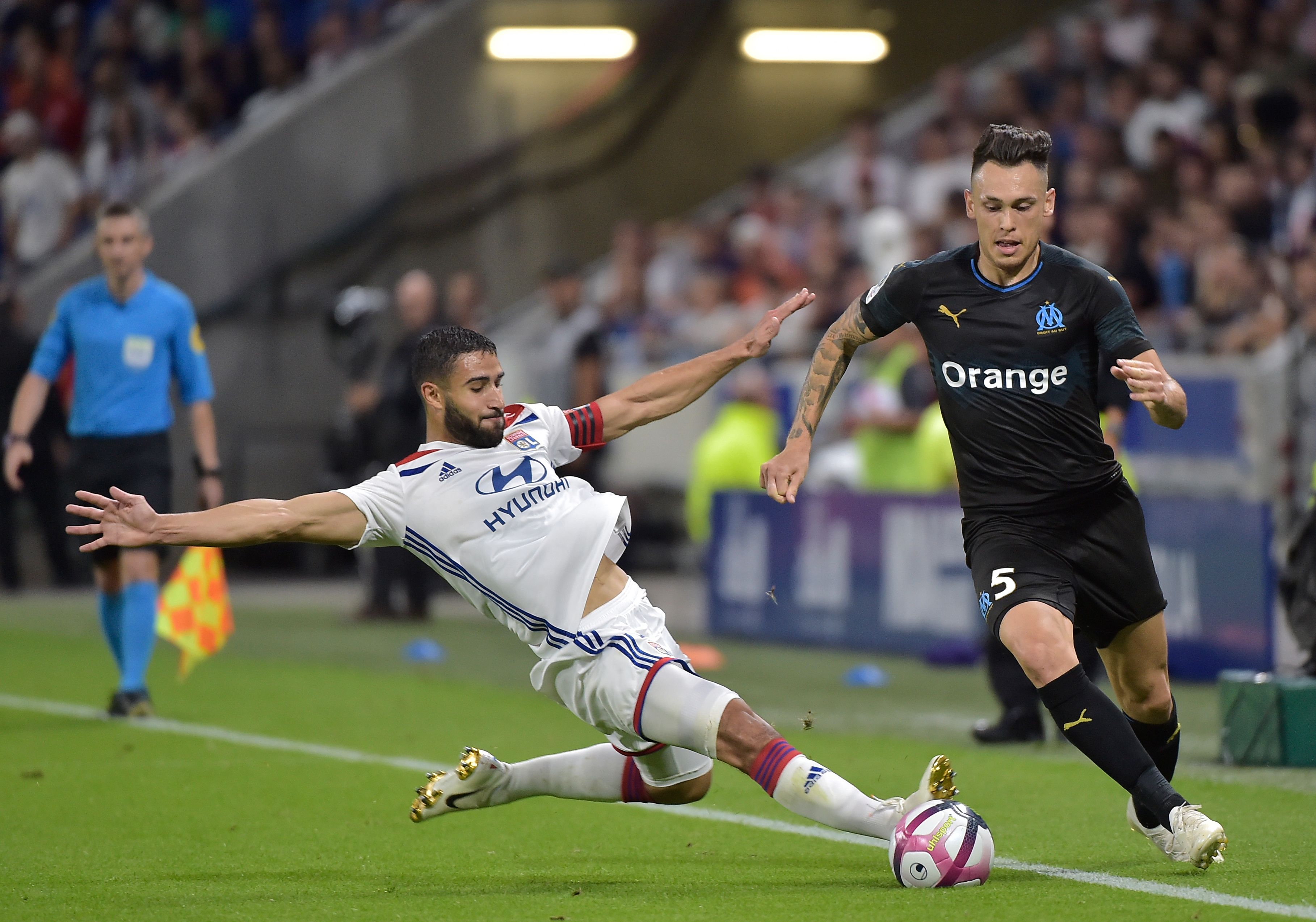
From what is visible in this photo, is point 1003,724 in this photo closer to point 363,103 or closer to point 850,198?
point 850,198

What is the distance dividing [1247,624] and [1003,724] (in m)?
2.60

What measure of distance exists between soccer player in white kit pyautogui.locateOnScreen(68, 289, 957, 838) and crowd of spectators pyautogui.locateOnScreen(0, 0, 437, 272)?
49.7 ft

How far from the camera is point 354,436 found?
49.7ft

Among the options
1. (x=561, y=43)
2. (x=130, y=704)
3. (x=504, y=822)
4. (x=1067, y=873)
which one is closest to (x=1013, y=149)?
(x=1067, y=873)

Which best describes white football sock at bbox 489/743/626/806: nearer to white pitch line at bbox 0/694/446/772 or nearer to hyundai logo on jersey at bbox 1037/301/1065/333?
white pitch line at bbox 0/694/446/772

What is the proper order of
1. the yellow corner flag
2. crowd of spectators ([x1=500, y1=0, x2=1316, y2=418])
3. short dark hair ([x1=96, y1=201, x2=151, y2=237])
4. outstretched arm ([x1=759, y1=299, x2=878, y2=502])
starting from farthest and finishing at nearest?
crowd of spectators ([x1=500, y1=0, x2=1316, y2=418]) → the yellow corner flag → short dark hair ([x1=96, y1=201, x2=151, y2=237]) → outstretched arm ([x1=759, y1=299, x2=878, y2=502])

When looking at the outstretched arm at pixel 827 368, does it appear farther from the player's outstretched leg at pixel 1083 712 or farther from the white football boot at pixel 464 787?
the white football boot at pixel 464 787

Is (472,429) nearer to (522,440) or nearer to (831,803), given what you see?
(522,440)

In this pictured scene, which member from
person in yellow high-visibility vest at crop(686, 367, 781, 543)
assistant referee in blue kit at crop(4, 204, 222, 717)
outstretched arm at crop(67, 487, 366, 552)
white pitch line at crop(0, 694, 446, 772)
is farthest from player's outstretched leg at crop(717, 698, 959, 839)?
person in yellow high-visibility vest at crop(686, 367, 781, 543)

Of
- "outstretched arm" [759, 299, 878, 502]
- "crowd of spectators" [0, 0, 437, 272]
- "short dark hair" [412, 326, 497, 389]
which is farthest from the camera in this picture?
"crowd of spectators" [0, 0, 437, 272]

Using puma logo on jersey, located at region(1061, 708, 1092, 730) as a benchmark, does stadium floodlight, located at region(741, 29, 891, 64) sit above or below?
above

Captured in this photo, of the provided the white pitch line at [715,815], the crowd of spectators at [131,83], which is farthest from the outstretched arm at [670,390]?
the crowd of spectators at [131,83]

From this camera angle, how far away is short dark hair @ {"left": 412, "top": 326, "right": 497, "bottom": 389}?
5.84m

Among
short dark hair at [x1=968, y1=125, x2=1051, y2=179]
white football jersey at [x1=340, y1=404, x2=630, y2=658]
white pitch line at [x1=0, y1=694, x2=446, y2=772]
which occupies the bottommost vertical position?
white pitch line at [x1=0, y1=694, x2=446, y2=772]
